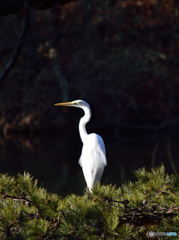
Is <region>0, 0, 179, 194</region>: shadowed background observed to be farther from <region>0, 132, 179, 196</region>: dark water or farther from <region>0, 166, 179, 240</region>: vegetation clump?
<region>0, 166, 179, 240</region>: vegetation clump

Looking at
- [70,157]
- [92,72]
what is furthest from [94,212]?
[92,72]

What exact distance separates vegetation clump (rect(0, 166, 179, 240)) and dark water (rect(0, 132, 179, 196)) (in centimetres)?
629

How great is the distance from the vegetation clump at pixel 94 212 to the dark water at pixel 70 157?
6294 mm

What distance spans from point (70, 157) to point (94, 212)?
11.6m

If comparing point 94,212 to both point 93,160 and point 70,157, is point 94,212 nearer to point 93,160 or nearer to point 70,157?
point 93,160

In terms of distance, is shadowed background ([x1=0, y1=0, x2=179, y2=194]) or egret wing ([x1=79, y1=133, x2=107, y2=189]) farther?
shadowed background ([x1=0, y1=0, x2=179, y2=194])

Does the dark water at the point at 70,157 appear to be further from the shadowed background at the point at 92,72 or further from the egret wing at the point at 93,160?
the egret wing at the point at 93,160

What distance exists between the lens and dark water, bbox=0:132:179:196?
1061cm

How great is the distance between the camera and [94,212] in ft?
Answer: 8.48

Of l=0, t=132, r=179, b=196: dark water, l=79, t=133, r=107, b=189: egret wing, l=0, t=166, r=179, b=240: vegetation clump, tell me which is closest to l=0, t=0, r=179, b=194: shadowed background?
l=0, t=132, r=179, b=196: dark water

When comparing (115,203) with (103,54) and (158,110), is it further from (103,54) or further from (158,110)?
(158,110)

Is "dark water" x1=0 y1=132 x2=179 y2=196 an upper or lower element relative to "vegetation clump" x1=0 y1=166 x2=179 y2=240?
lower

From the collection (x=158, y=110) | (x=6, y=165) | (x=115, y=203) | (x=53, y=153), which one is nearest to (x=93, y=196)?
(x=115, y=203)

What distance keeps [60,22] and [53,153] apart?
592 cm
